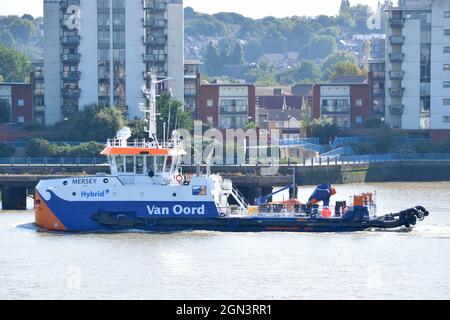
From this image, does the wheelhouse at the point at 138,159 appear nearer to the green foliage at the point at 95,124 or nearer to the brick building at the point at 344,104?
the green foliage at the point at 95,124

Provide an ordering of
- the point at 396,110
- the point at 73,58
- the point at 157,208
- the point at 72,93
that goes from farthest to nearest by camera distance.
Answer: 1. the point at 396,110
2. the point at 72,93
3. the point at 73,58
4. the point at 157,208

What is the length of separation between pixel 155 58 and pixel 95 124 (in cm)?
913

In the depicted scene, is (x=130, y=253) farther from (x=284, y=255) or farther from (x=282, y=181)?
(x=282, y=181)

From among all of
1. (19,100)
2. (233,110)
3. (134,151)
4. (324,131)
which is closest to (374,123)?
(324,131)

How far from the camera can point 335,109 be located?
107 metres

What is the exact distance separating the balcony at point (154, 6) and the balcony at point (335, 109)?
14430mm

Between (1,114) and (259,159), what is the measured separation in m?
23.2

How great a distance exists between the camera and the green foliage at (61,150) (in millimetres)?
85375

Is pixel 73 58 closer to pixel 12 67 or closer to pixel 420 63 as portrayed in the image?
pixel 420 63

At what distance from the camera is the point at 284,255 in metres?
53.5

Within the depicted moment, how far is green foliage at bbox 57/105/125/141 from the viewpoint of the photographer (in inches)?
3573

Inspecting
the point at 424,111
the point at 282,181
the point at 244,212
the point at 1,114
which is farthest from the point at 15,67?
the point at 244,212

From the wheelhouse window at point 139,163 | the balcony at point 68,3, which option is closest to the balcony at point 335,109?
the balcony at point 68,3

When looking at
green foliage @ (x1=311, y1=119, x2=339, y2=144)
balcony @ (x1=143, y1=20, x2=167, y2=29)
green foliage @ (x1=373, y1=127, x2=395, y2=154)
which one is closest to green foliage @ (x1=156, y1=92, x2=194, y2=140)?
balcony @ (x1=143, y1=20, x2=167, y2=29)
